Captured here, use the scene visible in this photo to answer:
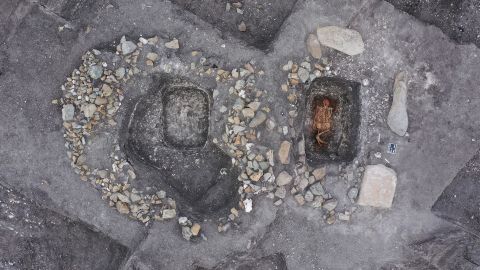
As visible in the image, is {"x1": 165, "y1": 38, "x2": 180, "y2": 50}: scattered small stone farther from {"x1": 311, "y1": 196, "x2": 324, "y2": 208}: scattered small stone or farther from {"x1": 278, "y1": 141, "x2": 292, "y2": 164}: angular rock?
{"x1": 311, "y1": 196, "x2": 324, "y2": 208}: scattered small stone

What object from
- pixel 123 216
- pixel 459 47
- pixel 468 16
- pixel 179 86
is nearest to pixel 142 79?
pixel 179 86

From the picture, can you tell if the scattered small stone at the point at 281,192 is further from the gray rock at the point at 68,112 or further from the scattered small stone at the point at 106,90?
the gray rock at the point at 68,112

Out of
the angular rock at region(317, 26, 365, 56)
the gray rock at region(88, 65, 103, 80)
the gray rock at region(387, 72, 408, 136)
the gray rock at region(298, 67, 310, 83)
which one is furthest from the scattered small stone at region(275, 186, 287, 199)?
the gray rock at region(88, 65, 103, 80)

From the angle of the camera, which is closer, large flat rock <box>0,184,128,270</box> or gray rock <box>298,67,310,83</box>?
gray rock <box>298,67,310,83</box>

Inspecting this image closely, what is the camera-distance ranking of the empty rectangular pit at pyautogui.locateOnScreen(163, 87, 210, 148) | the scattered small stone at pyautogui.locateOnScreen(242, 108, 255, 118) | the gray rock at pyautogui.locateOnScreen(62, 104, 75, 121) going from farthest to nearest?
the empty rectangular pit at pyautogui.locateOnScreen(163, 87, 210, 148) < the gray rock at pyautogui.locateOnScreen(62, 104, 75, 121) < the scattered small stone at pyautogui.locateOnScreen(242, 108, 255, 118)

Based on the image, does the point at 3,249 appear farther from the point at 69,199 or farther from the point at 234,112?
the point at 234,112

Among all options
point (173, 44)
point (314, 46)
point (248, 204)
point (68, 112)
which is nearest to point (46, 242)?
point (68, 112)

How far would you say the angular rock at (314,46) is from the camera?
3480mm

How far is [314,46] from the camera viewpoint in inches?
137

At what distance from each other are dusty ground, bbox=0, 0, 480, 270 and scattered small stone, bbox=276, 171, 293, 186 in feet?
0.21

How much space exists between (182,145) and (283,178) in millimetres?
934

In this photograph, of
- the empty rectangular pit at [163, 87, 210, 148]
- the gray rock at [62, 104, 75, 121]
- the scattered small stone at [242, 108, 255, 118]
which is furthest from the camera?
the empty rectangular pit at [163, 87, 210, 148]

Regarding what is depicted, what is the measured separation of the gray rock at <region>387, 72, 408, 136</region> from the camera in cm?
350

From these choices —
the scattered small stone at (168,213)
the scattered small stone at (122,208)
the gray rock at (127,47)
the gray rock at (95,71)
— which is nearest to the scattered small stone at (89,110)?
the gray rock at (95,71)
